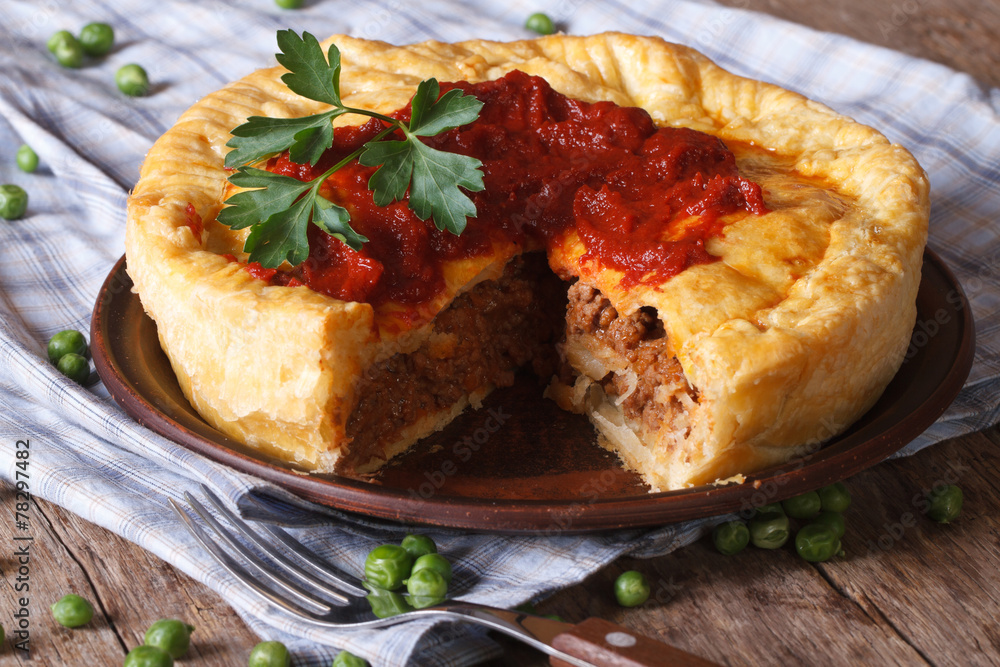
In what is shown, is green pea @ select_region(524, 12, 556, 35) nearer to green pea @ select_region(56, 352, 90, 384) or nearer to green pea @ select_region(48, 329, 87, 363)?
green pea @ select_region(48, 329, 87, 363)

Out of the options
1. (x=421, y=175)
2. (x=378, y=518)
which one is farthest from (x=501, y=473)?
(x=421, y=175)

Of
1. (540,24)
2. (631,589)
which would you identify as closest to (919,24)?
(540,24)

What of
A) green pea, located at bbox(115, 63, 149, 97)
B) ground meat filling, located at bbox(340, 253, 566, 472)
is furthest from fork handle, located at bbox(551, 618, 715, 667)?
green pea, located at bbox(115, 63, 149, 97)

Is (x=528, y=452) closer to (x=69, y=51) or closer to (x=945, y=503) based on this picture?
(x=945, y=503)

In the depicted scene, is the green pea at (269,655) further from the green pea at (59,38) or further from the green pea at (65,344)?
the green pea at (59,38)

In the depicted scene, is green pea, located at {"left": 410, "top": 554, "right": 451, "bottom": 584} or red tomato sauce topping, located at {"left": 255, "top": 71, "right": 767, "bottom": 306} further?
red tomato sauce topping, located at {"left": 255, "top": 71, "right": 767, "bottom": 306}

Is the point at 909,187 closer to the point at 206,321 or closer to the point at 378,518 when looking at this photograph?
the point at 378,518

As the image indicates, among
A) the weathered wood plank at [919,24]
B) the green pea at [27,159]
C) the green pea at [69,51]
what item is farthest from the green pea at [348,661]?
the weathered wood plank at [919,24]
